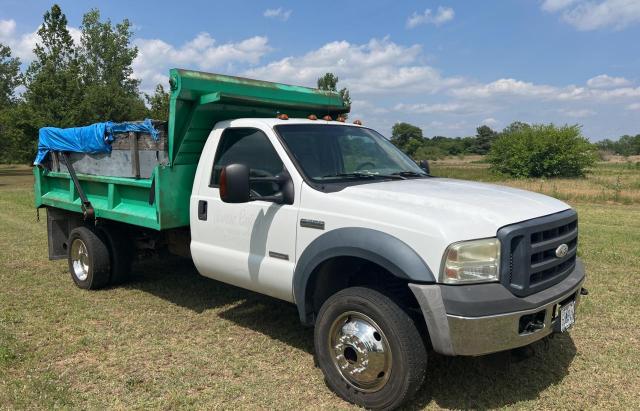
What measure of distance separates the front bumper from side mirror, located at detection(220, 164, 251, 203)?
1.37 metres

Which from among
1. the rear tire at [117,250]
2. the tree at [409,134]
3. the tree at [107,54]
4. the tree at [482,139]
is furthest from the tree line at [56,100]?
the tree at [482,139]

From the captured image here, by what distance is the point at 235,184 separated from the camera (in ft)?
12.0

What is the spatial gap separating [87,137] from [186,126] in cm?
197

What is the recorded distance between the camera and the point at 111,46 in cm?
5384

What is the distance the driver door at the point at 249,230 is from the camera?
4.02 m

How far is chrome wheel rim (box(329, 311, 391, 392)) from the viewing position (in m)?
3.37

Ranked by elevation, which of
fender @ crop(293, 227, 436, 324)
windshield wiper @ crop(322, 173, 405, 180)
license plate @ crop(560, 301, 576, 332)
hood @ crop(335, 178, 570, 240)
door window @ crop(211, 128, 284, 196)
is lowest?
license plate @ crop(560, 301, 576, 332)

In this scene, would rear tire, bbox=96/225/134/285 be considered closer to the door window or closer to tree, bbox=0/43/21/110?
the door window

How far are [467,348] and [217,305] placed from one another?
3353 mm

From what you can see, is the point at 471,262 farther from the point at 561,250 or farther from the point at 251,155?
the point at 251,155

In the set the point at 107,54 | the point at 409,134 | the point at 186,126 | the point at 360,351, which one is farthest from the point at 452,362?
the point at 409,134

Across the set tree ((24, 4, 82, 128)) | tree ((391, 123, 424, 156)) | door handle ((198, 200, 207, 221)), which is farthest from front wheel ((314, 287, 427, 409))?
tree ((391, 123, 424, 156))

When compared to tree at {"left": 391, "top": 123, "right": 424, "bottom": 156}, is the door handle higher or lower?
lower

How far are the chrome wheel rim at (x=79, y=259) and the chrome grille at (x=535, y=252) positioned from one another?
5174mm
